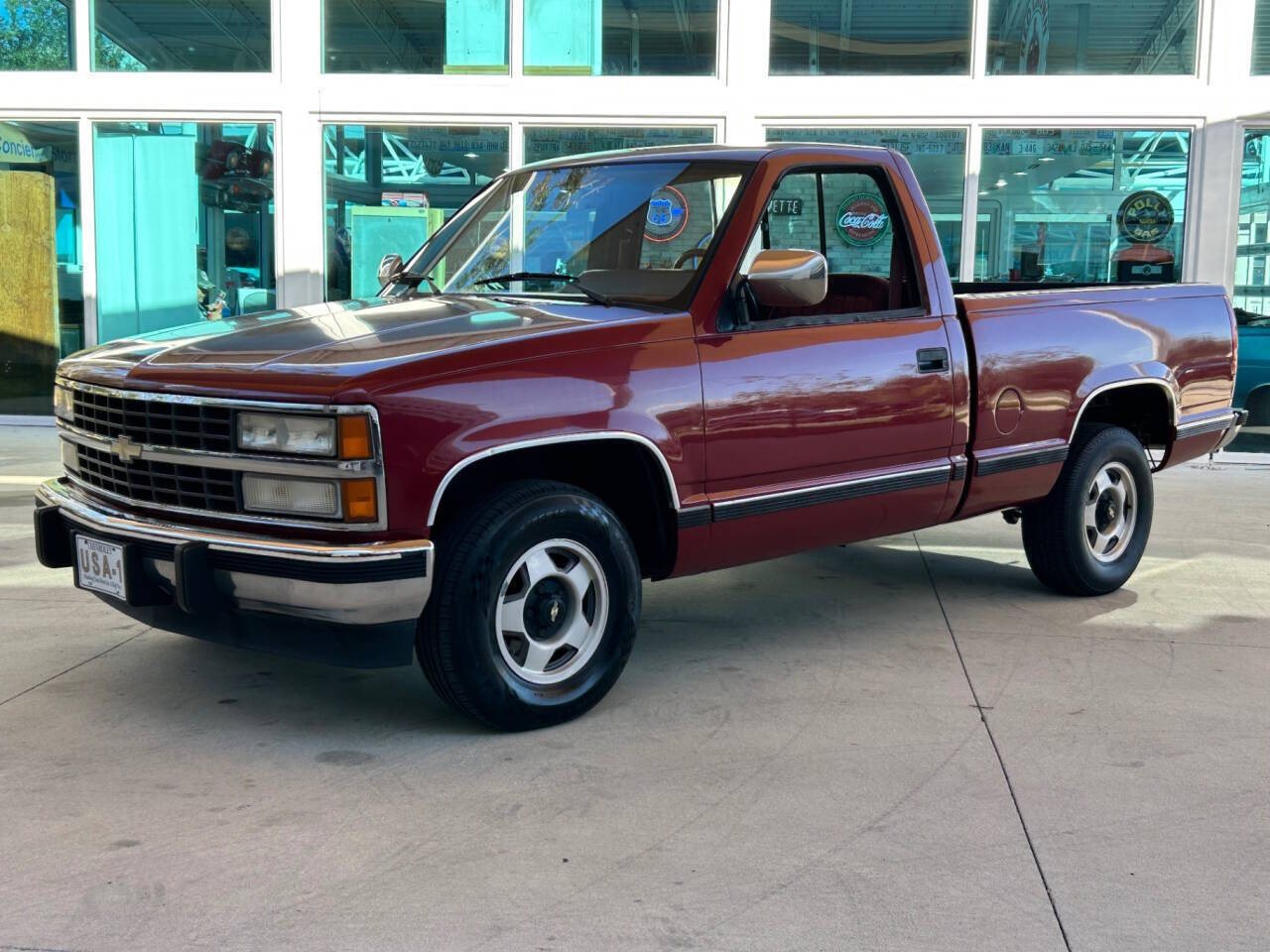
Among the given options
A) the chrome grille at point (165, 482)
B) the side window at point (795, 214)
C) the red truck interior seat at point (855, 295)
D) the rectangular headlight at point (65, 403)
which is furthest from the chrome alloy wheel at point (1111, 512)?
the rectangular headlight at point (65, 403)

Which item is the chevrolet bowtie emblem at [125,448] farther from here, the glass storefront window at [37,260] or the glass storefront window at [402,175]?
the glass storefront window at [37,260]

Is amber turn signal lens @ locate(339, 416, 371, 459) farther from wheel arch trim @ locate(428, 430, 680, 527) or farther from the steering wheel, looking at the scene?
the steering wheel

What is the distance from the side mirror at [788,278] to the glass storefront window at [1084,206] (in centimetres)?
763

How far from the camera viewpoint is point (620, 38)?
39.7 feet

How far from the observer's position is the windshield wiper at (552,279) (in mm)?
4699

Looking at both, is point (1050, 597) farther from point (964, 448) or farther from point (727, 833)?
point (727, 833)

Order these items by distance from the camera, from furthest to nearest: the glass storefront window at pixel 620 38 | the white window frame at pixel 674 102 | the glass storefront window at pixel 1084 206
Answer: the glass storefront window at pixel 620 38
the glass storefront window at pixel 1084 206
the white window frame at pixel 674 102

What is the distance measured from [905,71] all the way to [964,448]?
23.9 ft

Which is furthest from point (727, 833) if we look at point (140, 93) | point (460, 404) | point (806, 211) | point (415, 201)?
point (140, 93)

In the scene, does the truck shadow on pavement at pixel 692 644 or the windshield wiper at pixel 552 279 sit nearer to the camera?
the truck shadow on pavement at pixel 692 644

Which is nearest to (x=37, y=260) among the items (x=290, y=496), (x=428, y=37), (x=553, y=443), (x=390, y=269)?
(x=428, y=37)

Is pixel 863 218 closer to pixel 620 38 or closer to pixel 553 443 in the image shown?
pixel 553 443

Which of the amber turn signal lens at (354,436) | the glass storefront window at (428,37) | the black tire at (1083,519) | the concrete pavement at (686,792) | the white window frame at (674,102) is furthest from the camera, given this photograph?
the glass storefront window at (428,37)

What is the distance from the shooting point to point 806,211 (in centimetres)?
561
